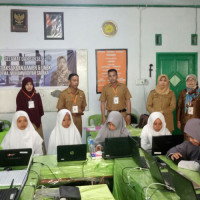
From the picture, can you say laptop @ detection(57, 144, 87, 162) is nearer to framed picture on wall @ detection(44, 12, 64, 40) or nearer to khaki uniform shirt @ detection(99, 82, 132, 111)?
khaki uniform shirt @ detection(99, 82, 132, 111)

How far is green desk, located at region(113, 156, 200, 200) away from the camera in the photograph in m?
1.78

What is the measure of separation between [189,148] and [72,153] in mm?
1151

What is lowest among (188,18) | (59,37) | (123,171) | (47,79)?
(123,171)

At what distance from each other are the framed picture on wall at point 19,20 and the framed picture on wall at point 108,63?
1517 millimetres

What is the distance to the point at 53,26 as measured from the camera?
16.6 ft

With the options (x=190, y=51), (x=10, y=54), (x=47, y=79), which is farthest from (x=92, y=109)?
(x=190, y=51)

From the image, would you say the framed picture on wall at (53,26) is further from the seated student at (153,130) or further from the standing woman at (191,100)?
the seated student at (153,130)

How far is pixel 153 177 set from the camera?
2.05 meters

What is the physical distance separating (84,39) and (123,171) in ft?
11.4

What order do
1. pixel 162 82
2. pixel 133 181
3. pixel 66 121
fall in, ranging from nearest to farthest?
pixel 133 181 < pixel 66 121 < pixel 162 82

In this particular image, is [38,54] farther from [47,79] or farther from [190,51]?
[190,51]

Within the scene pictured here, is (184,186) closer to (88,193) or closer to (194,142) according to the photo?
(88,193)

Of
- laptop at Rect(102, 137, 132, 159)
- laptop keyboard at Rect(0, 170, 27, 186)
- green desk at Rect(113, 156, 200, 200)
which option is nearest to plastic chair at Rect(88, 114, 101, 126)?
laptop at Rect(102, 137, 132, 159)

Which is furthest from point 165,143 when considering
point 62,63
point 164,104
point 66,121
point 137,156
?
point 62,63
